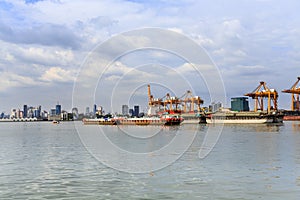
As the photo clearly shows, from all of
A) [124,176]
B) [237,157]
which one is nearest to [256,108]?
[237,157]

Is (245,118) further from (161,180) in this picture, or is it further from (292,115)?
(161,180)

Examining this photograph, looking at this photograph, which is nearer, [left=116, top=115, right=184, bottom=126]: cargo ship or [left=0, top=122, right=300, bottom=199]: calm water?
[left=0, top=122, right=300, bottom=199]: calm water

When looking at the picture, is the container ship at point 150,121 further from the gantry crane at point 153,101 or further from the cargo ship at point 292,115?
the cargo ship at point 292,115

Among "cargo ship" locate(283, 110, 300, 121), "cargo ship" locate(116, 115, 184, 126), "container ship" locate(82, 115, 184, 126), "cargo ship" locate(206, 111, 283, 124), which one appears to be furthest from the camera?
"cargo ship" locate(283, 110, 300, 121)

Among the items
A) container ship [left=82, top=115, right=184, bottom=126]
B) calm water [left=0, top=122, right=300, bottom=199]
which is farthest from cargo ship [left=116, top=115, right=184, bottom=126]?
calm water [left=0, top=122, right=300, bottom=199]

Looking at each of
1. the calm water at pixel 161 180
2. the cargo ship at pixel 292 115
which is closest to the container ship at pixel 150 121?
the cargo ship at pixel 292 115

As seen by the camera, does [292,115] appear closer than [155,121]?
No

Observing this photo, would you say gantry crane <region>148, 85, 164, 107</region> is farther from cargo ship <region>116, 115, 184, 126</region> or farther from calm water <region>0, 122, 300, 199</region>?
calm water <region>0, 122, 300, 199</region>

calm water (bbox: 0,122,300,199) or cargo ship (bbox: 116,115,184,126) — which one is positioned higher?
cargo ship (bbox: 116,115,184,126)

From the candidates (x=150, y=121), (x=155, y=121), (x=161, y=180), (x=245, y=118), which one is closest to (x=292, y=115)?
(x=245, y=118)

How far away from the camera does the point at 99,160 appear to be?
25078 millimetres

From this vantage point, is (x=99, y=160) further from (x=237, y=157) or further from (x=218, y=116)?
(x=218, y=116)

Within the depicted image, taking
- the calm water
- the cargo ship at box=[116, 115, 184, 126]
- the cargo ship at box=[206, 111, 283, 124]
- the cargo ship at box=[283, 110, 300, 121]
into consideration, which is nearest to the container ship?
the cargo ship at box=[116, 115, 184, 126]

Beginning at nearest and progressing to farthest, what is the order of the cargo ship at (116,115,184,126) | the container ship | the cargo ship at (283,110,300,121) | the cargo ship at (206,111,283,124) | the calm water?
the calm water, the cargo ship at (116,115,184,126), the container ship, the cargo ship at (206,111,283,124), the cargo ship at (283,110,300,121)
